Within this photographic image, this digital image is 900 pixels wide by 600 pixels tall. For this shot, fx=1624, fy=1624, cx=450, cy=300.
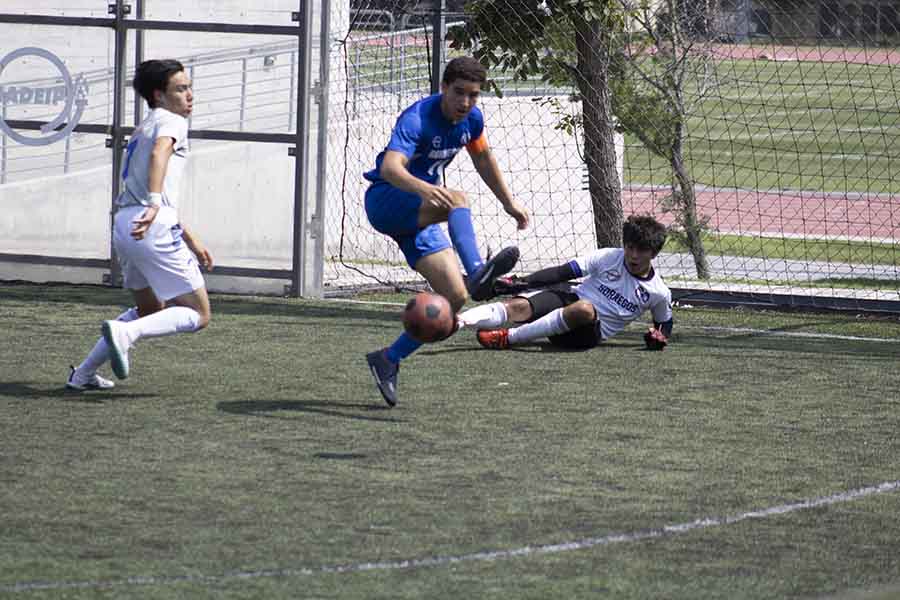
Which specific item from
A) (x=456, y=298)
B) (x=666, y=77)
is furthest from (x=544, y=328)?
(x=666, y=77)

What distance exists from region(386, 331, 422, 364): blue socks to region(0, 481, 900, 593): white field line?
2.19 m

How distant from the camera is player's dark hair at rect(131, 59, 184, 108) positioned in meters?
7.66

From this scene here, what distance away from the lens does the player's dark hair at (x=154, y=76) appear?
7.66 m

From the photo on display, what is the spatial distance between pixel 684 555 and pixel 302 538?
123 cm

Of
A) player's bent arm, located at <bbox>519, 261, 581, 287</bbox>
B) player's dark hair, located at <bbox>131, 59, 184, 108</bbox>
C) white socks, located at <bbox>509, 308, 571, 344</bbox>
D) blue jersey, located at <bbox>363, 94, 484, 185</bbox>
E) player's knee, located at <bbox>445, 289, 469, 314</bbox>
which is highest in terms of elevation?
player's dark hair, located at <bbox>131, 59, 184, 108</bbox>

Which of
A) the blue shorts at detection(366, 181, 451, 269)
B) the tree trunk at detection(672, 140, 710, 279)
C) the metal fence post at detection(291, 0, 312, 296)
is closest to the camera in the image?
the blue shorts at detection(366, 181, 451, 269)

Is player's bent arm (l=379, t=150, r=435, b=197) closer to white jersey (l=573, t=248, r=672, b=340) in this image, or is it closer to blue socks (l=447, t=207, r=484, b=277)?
blue socks (l=447, t=207, r=484, b=277)

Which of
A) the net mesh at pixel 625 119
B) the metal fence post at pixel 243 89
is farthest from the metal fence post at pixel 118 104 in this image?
the net mesh at pixel 625 119

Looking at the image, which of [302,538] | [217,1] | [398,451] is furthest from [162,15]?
[302,538]

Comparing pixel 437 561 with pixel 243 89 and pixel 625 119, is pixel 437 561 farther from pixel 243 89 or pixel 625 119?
pixel 625 119

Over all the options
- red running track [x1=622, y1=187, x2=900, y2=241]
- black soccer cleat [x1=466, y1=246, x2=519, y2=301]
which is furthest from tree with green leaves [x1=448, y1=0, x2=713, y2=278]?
black soccer cleat [x1=466, y1=246, x2=519, y2=301]

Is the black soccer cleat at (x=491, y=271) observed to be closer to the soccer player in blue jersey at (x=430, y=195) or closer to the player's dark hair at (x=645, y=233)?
the soccer player in blue jersey at (x=430, y=195)

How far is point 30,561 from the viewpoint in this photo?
4898 millimetres

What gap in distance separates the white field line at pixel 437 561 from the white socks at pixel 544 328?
12.5ft
